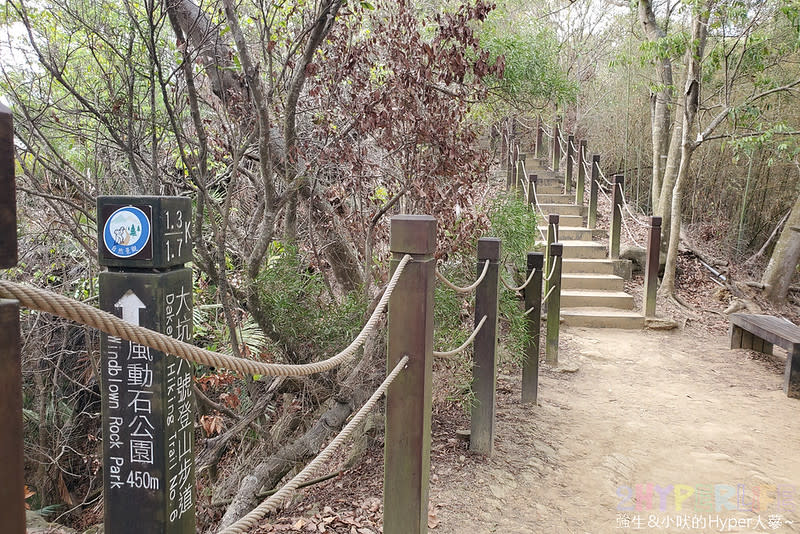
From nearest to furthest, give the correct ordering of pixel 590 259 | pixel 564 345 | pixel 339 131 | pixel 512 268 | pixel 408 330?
pixel 408 330
pixel 339 131
pixel 512 268
pixel 564 345
pixel 590 259

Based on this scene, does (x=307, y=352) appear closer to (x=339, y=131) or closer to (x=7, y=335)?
(x=339, y=131)

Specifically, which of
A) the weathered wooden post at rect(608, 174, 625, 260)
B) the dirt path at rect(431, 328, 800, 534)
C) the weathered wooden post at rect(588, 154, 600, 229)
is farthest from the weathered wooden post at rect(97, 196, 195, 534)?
the weathered wooden post at rect(588, 154, 600, 229)

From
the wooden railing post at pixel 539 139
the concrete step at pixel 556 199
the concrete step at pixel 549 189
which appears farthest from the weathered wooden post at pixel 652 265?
the wooden railing post at pixel 539 139

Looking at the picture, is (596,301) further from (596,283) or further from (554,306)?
(554,306)

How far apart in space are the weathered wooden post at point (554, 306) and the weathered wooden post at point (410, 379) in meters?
3.40

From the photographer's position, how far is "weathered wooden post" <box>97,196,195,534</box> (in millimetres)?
1228

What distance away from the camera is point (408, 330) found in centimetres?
217

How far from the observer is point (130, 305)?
4.06 ft

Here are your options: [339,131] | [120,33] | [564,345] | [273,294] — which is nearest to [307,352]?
[273,294]

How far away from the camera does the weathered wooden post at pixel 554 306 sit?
5.38 metres

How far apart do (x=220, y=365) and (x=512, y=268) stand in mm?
5501

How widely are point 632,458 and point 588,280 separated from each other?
5.64 meters

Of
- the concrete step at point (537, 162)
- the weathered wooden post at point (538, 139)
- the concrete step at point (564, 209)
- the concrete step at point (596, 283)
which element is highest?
the weathered wooden post at point (538, 139)

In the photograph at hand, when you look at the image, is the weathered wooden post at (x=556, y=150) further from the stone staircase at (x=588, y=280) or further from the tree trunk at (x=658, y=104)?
the tree trunk at (x=658, y=104)
